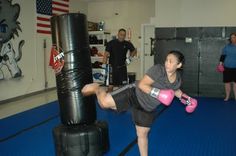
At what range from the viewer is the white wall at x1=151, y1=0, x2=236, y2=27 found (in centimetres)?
773

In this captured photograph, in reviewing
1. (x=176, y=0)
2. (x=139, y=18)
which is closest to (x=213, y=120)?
(x=176, y=0)

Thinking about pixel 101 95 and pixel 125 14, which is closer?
pixel 101 95

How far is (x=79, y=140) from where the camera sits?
331 centimetres

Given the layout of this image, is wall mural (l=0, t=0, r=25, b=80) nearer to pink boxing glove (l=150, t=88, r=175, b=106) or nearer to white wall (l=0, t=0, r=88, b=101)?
white wall (l=0, t=0, r=88, b=101)

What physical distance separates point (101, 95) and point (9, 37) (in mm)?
5009

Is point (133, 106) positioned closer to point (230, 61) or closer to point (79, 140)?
point (79, 140)

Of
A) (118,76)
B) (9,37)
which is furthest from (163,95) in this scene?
(9,37)

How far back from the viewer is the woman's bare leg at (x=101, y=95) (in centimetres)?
308

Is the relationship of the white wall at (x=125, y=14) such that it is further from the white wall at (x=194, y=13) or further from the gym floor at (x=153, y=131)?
the gym floor at (x=153, y=131)

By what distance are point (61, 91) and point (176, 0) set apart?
18.5 ft

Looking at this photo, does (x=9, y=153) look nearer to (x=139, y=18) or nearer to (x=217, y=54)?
Result: (x=217, y=54)

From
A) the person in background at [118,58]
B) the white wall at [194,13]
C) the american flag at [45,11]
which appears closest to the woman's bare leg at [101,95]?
the person in background at [118,58]

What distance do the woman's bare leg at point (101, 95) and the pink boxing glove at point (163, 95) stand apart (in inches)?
21.1

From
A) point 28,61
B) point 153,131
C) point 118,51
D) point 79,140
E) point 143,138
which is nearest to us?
point 143,138
